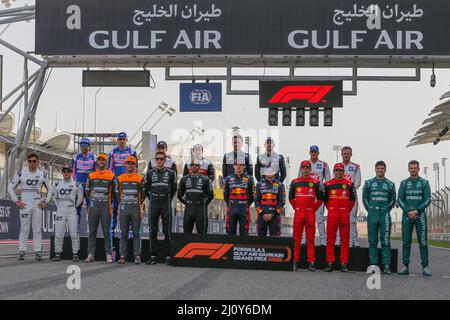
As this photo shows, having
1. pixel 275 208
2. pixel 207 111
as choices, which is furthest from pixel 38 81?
pixel 275 208

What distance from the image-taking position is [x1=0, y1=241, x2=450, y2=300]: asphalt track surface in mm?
7766

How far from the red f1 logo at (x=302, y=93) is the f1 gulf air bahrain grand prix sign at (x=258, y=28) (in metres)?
0.93

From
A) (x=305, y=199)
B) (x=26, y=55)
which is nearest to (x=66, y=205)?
(x=305, y=199)

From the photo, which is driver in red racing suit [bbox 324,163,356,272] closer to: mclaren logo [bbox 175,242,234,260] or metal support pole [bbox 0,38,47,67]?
mclaren logo [bbox 175,242,234,260]

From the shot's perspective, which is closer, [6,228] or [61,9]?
[61,9]

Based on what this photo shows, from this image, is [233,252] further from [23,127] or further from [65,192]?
[23,127]

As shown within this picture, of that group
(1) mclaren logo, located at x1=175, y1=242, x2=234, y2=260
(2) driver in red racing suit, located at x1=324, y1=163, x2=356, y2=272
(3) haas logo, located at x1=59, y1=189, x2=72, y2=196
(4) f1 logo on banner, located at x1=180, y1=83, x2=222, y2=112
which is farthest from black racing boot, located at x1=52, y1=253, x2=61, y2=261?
(4) f1 logo on banner, located at x1=180, y1=83, x2=222, y2=112

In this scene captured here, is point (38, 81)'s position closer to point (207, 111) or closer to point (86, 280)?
point (207, 111)

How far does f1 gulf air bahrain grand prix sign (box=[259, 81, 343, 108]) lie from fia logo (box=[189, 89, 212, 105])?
1.49 meters

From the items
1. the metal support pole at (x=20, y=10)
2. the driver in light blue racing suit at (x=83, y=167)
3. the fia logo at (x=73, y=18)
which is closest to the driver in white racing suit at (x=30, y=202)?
the driver in light blue racing suit at (x=83, y=167)

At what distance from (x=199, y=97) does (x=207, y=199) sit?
627cm

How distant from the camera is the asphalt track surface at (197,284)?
306 inches
